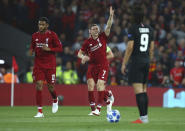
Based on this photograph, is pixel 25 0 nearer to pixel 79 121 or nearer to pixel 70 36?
pixel 70 36

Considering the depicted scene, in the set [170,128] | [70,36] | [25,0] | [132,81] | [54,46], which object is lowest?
[170,128]

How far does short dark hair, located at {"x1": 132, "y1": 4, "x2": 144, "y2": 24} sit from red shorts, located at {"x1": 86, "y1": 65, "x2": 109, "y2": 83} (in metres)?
3.48

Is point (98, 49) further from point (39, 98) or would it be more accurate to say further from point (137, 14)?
point (137, 14)

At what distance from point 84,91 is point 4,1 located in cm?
557

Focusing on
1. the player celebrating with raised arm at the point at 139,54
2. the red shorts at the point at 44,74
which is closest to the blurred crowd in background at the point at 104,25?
the red shorts at the point at 44,74

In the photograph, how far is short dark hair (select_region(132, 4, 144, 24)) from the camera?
37.1 feet

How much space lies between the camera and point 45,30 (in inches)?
564

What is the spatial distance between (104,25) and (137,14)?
12.0m

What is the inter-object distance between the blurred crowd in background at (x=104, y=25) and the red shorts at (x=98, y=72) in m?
6.32

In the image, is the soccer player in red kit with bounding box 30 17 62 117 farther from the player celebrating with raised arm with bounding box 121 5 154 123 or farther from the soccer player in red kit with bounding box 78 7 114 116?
the player celebrating with raised arm with bounding box 121 5 154 123

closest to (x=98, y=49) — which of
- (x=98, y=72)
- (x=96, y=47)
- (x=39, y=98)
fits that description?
(x=96, y=47)

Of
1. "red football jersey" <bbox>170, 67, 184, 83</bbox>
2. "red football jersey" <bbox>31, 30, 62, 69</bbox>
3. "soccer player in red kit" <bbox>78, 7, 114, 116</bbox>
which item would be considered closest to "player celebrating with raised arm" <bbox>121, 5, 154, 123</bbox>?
"soccer player in red kit" <bbox>78, 7, 114, 116</bbox>

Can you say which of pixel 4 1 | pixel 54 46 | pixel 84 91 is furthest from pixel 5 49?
pixel 54 46

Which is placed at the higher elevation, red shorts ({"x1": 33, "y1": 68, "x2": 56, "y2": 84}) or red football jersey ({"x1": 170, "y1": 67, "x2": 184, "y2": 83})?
red football jersey ({"x1": 170, "y1": 67, "x2": 184, "y2": 83})
